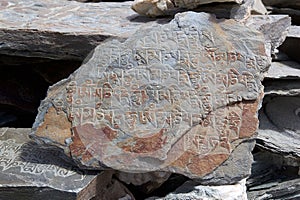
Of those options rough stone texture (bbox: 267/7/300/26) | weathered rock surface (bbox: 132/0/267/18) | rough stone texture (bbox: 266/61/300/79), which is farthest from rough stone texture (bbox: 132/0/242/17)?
rough stone texture (bbox: 267/7/300/26)

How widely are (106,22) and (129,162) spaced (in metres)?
0.73

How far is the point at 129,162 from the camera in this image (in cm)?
188

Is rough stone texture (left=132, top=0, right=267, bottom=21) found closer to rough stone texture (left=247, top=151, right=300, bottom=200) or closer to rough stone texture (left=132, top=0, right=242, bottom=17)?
rough stone texture (left=132, top=0, right=242, bottom=17)

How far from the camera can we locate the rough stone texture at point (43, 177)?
6.04 ft

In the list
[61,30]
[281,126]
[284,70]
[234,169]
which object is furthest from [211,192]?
[61,30]

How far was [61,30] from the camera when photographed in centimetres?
222

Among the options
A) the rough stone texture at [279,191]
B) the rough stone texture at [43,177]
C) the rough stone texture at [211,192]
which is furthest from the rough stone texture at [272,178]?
the rough stone texture at [43,177]

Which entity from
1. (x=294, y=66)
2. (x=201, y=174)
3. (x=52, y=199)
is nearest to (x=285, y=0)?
(x=294, y=66)

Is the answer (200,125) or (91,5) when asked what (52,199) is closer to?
(200,125)

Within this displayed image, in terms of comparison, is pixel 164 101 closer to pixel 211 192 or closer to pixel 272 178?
pixel 211 192

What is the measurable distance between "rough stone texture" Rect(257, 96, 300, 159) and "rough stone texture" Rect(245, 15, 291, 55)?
26 cm

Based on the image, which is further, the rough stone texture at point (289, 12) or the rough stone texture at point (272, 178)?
the rough stone texture at point (289, 12)

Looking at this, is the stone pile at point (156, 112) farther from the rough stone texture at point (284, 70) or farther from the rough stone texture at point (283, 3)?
the rough stone texture at point (283, 3)

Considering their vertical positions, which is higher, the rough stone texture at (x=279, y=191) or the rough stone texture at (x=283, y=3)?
the rough stone texture at (x=283, y=3)
